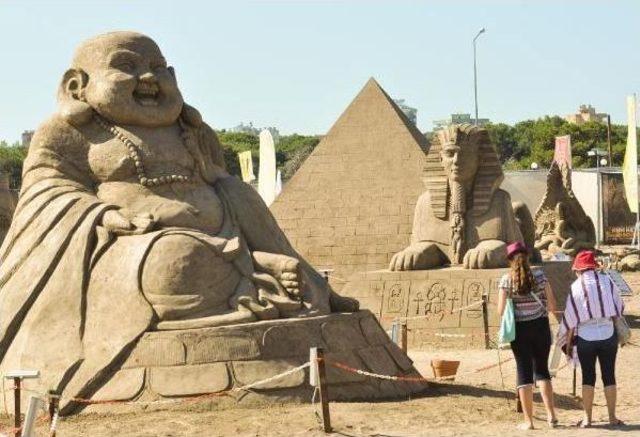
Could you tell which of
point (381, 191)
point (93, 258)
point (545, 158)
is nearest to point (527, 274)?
point (93, 258)

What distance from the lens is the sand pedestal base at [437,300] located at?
20.2m

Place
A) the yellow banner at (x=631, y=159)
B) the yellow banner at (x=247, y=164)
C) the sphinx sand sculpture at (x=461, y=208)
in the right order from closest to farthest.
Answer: the sphinx sand sculpture at (x=461, y=208) < the yellow banner at (x=631, y=159) < the yellow banner at (x=247, y=164)

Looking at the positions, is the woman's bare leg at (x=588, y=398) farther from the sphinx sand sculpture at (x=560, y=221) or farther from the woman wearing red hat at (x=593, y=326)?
the sphinx sand sculpture at (x=560, y=221)

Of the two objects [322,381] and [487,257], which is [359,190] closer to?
[487,257]

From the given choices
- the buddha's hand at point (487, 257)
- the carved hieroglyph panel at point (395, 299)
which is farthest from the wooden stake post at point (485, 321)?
the carved hieroglyph panel at point (395, 299)

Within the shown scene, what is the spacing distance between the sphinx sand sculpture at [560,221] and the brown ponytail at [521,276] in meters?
20.3

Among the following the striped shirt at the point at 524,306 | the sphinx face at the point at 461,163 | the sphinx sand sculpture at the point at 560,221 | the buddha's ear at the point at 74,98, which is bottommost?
the striped shirt at the point at 524,306

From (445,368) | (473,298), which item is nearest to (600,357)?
(445,368)

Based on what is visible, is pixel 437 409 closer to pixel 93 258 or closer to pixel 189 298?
pixel 189 298

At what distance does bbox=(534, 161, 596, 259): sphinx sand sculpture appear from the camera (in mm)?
32000

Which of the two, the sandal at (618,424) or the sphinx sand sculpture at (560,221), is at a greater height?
the sphinx sand sculpture at (560,221)

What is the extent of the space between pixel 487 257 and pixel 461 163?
1.51 metres

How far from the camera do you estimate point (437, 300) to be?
20.6 metres

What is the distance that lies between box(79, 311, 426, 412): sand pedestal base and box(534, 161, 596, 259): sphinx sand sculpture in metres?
19.4
